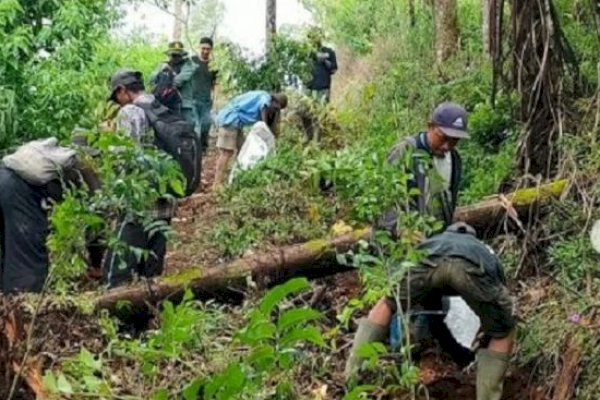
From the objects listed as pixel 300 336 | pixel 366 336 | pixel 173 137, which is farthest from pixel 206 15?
pixel 300 336

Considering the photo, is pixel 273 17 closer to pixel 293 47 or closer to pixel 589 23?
pixel 293 47

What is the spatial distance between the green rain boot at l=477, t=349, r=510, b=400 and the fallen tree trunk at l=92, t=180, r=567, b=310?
1689 millimetres

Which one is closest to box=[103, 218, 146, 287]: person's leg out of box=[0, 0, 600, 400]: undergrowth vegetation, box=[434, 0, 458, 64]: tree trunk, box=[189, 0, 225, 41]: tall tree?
box=[0, 0, 600, 400]: undergrowth vegetation

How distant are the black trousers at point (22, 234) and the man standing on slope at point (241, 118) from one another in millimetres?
4280

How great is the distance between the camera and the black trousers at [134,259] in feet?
23.5

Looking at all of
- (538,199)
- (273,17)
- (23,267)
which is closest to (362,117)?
(273,17)

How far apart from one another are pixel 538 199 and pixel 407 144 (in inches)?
76.3

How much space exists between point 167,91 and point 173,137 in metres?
3.61

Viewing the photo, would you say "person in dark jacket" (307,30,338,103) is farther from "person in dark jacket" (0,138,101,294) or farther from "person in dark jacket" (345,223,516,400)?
"person in dark jacket" (345,223,516,400)

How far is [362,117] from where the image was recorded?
12820 mm

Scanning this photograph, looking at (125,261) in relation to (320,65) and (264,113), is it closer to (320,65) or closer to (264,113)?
(264,113)

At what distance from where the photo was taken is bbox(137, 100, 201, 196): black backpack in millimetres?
8289

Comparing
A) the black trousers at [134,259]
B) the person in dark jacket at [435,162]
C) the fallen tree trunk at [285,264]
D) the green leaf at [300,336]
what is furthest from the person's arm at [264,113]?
the green leaf at [300,336]

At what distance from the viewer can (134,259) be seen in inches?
291
